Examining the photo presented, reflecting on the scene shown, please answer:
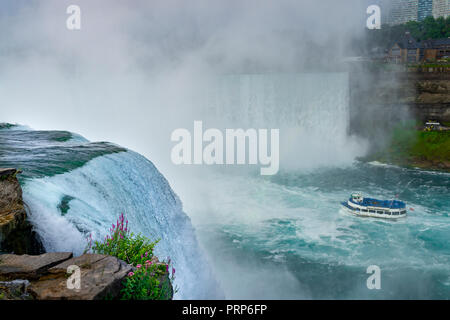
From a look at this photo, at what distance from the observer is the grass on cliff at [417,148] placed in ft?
126

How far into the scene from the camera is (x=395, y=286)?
55.6 ft

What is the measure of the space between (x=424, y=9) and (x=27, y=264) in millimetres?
106684

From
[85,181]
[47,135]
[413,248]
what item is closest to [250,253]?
[413,248]

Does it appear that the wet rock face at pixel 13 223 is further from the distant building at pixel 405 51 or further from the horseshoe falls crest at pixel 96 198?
the distant building at pixel 405 51

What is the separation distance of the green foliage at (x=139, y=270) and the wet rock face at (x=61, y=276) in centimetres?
13

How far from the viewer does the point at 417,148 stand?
4031 centimetres

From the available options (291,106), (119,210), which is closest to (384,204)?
(119,210)

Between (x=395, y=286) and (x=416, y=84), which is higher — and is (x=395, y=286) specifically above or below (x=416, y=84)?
below

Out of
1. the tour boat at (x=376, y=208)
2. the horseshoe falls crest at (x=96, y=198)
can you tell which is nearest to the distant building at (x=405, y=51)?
the tour boat at (x=376, y=208)

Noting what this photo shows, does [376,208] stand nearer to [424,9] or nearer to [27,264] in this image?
[27,264]

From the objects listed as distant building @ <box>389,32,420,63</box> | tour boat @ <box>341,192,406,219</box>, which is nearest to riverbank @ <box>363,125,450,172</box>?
tour boat @ <box>341,192,406,219</box>

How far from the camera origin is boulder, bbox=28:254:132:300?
4.69m
